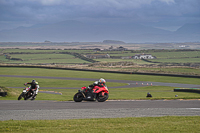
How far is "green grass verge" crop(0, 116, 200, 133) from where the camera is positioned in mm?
11156

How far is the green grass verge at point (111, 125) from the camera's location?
36.6 feet

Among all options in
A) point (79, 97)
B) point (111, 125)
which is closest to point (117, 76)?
point (79, 97)

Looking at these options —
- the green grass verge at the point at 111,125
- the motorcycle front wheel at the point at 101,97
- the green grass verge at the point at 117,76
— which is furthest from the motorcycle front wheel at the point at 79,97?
the green grass verge at the point at 117,76

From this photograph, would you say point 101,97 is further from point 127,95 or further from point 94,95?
point 127,95

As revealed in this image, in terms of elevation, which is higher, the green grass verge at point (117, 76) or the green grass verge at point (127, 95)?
the green grass verge at point (117, 76)

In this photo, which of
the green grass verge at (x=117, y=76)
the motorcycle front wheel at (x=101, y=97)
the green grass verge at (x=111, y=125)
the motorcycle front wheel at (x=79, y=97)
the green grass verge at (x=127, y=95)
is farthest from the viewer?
the green grass verge at (x=117, y=76)

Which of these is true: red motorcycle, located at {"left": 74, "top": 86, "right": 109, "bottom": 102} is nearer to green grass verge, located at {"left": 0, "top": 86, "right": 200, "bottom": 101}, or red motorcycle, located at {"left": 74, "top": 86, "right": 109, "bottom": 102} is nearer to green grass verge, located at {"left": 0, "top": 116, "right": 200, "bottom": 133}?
green grass verge, located at {"left": 0, "top": 86, "right": 200, "bottom": 101}

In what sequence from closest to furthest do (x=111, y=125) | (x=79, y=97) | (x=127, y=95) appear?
(x=111, y=125)
(x=79, y=97)
(x=127, y=95)

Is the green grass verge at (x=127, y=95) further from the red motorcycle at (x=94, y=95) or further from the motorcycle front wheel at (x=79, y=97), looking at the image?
the motorcycle front wheel at (x=79, y=97)

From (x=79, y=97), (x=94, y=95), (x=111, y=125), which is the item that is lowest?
(x=111, y=125)

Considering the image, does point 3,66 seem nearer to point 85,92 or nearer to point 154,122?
point 85,92

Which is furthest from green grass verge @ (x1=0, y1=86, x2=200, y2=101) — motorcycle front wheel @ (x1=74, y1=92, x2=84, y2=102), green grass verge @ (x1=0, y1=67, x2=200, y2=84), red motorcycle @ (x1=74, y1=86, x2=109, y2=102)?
green grass verge @ (x1=0, y1=67, x2=200, y2=84)

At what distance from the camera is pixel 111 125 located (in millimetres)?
12062

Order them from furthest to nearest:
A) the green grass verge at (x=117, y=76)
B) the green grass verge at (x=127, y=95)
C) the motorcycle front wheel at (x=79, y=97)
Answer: the green grass verge at (x=117, y=76) < the green grass verge at (x=127, y=95) < the motorcycle front wheel at (x=79, y=97)
